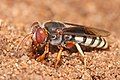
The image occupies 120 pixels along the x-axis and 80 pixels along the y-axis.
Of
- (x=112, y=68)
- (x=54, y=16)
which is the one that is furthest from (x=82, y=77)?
(x=54, y=16)

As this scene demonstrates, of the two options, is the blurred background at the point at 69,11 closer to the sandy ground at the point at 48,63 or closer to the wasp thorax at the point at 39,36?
the sandy ground at the point at 48,63

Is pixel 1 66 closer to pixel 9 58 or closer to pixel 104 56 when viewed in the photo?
pixel 9 58

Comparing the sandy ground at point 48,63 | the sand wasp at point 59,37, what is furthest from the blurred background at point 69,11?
the sand wasp at point 59,37

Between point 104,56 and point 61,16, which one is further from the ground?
point 61,16

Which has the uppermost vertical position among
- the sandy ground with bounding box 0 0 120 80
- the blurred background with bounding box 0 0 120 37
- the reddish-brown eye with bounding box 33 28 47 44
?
the blurred background with bounding box 0 0 120 37

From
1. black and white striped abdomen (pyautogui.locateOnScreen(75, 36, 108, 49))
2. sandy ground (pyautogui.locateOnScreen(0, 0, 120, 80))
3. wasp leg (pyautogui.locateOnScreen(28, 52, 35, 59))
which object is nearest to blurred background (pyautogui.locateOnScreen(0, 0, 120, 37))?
sandy ground (pyautogui.locateOnScreen(0, 0, 120, 80))

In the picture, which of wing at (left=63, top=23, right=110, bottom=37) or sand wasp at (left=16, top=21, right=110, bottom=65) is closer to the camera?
sand wasp at (left=16, top=21, right=110, bottom=65)

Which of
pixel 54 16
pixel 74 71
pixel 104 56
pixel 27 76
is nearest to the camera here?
pixel 27 76

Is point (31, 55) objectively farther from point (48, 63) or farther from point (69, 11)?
point (69, 11)

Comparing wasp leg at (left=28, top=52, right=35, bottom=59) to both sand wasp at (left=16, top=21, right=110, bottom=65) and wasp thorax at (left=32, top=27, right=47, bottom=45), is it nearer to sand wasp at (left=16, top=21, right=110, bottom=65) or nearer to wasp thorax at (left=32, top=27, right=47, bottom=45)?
sand wasp at (left=16, top=21, right=110, bottom=65)
